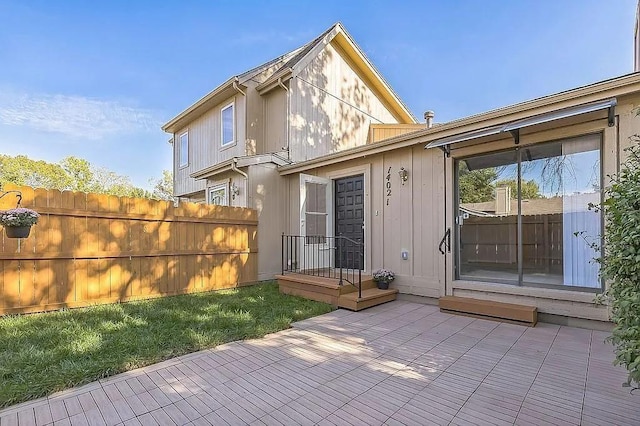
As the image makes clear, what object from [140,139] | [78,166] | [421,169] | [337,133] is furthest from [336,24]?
[78,166]

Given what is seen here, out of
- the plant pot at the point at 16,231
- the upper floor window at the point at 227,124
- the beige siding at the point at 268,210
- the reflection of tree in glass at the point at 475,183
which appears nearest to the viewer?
the plant pot at the point at 16,231

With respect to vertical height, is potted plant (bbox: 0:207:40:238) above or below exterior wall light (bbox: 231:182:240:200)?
below

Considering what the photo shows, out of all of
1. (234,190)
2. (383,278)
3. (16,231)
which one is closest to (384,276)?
(383,278)

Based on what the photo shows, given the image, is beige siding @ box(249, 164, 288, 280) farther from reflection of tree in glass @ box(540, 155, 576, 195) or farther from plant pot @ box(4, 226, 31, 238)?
reflection of tree in glass @ box(540, 155, 576, 195)

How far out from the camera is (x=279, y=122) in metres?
8.85

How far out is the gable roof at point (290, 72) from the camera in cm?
891

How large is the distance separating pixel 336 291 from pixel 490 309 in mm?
2306

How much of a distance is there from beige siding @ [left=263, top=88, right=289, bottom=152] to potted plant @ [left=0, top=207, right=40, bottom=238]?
18.8 ft

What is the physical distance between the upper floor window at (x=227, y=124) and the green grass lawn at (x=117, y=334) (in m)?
5.83

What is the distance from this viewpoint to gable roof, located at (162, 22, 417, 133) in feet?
29.2

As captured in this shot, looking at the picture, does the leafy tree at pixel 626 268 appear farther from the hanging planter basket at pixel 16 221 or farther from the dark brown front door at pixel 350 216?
the hanging planter basket at pixel 16 221

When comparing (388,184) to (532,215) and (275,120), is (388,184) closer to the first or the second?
(532,215)

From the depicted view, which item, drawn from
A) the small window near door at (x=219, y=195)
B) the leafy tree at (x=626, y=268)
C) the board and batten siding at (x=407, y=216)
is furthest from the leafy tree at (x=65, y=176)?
the leafy tree at (x=626, y=268)

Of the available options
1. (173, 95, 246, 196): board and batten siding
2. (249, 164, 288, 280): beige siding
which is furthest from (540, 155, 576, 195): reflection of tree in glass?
(173, 95, 246, 196): board and batten siding
